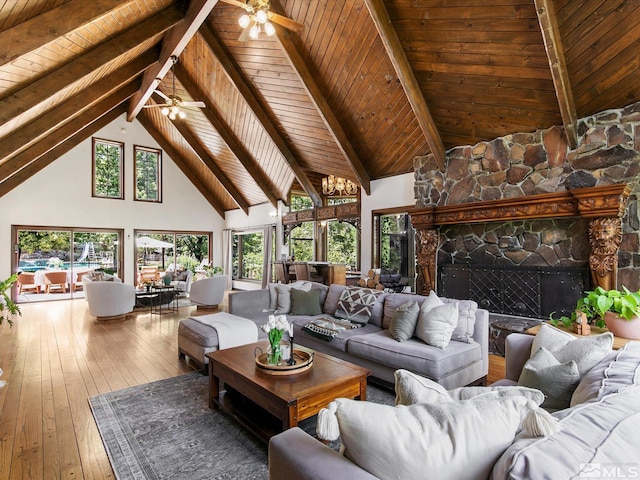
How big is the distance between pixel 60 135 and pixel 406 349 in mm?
8516

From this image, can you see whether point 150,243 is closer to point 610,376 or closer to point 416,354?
point 416,354

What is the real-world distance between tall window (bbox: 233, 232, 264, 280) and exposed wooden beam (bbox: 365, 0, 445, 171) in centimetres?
675

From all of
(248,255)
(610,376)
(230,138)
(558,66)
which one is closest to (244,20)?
(558,66)

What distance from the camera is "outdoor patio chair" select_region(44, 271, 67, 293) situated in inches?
355

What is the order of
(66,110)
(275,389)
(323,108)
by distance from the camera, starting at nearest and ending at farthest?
(275,389) → (66,110) → (323,108)

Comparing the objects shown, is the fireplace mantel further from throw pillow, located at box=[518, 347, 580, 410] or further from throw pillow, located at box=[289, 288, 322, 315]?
throw pillow, located at box=[518, 347, 580, 410]

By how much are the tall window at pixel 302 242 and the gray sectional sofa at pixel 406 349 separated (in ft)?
17.7

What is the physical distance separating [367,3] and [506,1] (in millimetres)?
1475

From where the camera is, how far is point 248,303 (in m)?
4.79

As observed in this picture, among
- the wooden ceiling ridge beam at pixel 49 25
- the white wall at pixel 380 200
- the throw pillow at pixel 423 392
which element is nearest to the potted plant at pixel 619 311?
the throw pillow at pixel 423 392

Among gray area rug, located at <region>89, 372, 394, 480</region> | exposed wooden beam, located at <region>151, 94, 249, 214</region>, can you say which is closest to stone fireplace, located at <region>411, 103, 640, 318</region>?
gray area rug, located at <region>89, 372, 394, 480</region>

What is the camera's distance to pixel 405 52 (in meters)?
4.52

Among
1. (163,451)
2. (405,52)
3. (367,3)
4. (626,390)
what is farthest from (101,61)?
(626,390)

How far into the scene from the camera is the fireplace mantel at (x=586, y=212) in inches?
152
